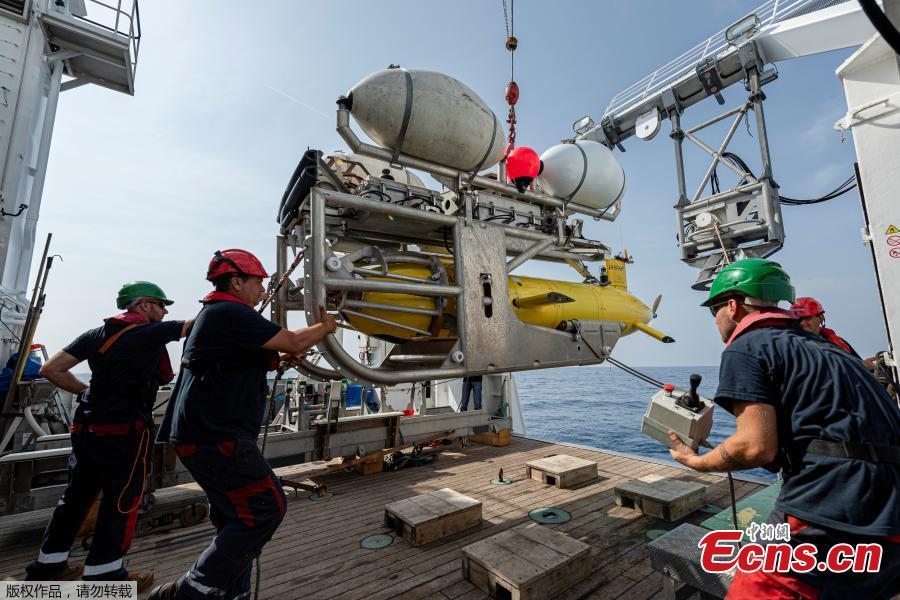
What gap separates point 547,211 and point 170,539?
5.19 metres

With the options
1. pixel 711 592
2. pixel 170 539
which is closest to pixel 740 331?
pixel 711 592

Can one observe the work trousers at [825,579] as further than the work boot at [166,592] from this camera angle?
No

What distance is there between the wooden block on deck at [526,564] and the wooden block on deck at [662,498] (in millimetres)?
1457

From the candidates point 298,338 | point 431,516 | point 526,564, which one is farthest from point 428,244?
point 526,564

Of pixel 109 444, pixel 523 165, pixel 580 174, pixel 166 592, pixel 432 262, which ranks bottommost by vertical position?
pixel 166 592

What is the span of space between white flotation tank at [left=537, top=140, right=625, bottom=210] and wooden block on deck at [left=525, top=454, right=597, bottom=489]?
3441 millimetres

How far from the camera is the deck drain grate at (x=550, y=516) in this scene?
4.05 meters

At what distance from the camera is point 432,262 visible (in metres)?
3.36

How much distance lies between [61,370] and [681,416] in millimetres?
4500

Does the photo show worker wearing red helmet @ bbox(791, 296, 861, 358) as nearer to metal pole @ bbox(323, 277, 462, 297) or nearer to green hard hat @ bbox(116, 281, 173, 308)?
metal pole @ bbox(323, 277, 462, 297)

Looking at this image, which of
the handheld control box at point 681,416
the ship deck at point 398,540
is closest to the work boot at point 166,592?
the ship deck at point 398,540

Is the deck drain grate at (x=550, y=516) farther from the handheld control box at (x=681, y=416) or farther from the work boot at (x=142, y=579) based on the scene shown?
the work boot at (x=142, y=579)

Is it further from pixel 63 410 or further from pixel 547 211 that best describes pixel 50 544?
pixel 547 211

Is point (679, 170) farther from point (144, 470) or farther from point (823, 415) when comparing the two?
point (144, 470)
